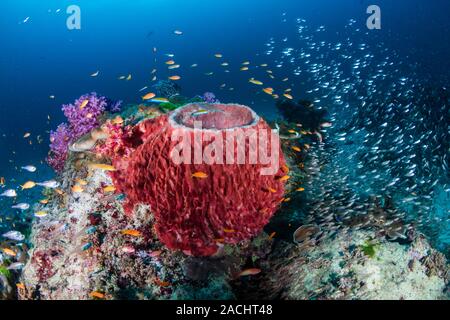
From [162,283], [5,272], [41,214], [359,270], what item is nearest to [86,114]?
[41,214]

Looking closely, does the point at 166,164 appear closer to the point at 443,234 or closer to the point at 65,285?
the point at 65,285

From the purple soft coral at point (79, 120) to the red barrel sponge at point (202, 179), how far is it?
3268 mm

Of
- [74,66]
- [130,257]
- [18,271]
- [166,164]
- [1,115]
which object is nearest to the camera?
[166,164]

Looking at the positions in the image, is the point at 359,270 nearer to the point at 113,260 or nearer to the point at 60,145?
the point at 113,260

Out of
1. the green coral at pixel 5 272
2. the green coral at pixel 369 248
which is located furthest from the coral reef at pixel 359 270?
the green coral at pixel 5 272

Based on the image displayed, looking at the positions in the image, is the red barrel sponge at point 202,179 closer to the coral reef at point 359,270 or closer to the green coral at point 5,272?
the coral reef at point 359,270

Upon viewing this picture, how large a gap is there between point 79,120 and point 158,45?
9221cm

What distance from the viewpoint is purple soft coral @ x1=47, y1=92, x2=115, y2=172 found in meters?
7.50

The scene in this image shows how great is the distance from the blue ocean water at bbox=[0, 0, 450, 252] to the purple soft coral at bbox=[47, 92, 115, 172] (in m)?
16.0

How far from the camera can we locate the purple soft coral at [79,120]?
7504mm

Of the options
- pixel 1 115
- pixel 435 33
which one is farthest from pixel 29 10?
pixel 435 33

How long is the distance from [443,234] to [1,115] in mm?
72255

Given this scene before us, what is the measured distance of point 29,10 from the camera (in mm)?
103562

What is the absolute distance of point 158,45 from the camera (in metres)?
91.6
